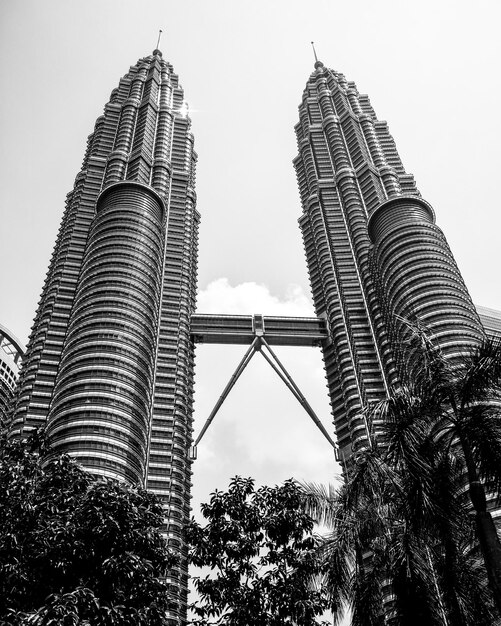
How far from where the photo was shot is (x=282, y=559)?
23234 millimetres

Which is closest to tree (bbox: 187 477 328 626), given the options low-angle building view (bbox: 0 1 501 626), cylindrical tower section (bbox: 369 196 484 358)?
low-angle building view (bbox: 0 1 501 626)

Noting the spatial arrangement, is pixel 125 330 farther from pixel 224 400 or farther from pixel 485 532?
pixel 485 532

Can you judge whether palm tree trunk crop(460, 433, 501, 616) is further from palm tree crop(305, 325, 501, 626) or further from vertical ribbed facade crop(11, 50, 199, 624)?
vertical ribbed facade crop(11, 50, 199, 624)

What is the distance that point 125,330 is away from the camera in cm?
11475

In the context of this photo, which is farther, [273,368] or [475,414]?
[273,368]

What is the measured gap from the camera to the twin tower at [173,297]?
349 feet

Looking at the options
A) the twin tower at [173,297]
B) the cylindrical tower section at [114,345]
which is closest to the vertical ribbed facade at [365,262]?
the twin tower at [173,297]

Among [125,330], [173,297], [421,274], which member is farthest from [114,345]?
[421,274]

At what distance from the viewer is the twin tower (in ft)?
349

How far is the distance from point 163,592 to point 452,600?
432 inches

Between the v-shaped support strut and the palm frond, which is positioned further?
the v-shaped support strut

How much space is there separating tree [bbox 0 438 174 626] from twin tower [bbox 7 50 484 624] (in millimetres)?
71892

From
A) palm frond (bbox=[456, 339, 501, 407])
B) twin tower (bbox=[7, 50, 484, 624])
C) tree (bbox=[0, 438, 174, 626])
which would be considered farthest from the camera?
twin tower (bbox=[7, 50, 484, 624])

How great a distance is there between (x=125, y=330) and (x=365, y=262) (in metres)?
65.9
